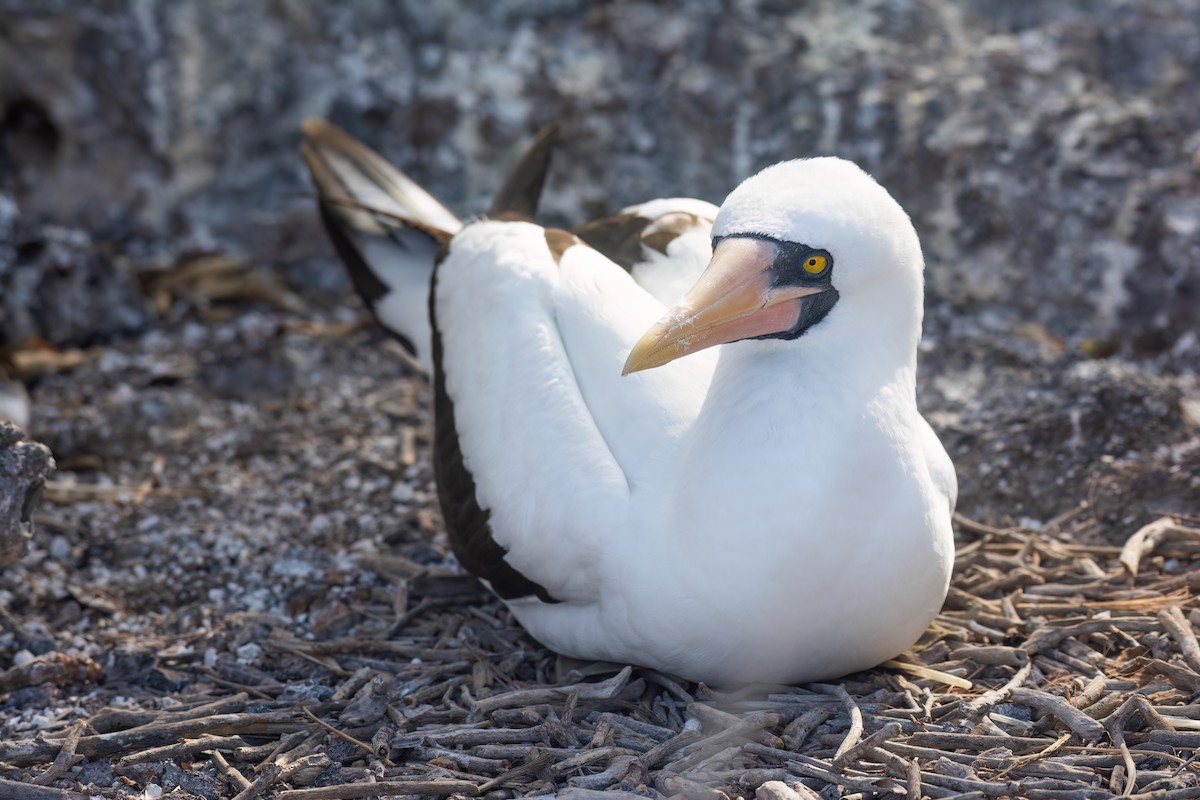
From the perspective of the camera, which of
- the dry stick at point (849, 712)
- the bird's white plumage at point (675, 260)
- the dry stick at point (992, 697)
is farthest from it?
the bird's white plumage at point (675, 260)

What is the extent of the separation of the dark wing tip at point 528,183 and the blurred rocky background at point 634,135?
1.06 metres

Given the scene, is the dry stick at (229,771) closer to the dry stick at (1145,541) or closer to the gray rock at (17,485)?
the gray rock at (17,485)

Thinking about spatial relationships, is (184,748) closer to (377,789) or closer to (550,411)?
(377,789)

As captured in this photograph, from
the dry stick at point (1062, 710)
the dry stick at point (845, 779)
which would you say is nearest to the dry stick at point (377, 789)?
the dry stick at point (845, 779)

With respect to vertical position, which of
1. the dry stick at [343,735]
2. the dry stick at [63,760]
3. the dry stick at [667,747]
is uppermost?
the dry stick at [667,747]

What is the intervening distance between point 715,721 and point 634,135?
2.96 metres

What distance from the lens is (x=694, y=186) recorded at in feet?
17.3

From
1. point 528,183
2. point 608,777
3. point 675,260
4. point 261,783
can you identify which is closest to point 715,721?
point 608,777

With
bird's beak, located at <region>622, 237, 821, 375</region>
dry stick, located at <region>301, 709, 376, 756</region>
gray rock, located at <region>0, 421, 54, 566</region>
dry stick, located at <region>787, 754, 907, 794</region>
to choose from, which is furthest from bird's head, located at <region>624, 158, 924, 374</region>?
gray rock, located at <region>0, 421, 54, 566</region>

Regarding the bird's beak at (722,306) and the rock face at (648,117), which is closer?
the bird's beak at (722,306)

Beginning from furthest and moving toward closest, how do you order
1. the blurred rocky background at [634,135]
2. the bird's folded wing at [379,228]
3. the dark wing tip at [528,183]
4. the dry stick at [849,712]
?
the blurred rocky background at [634,135] → the bird's folded wing at [379,228] → the dark wing tip at [528,183] → the dry stick at [849,712]

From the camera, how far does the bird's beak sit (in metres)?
2.70

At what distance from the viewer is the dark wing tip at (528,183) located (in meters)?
4.16

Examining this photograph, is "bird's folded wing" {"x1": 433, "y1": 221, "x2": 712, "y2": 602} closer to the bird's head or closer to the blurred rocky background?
the bird's head
